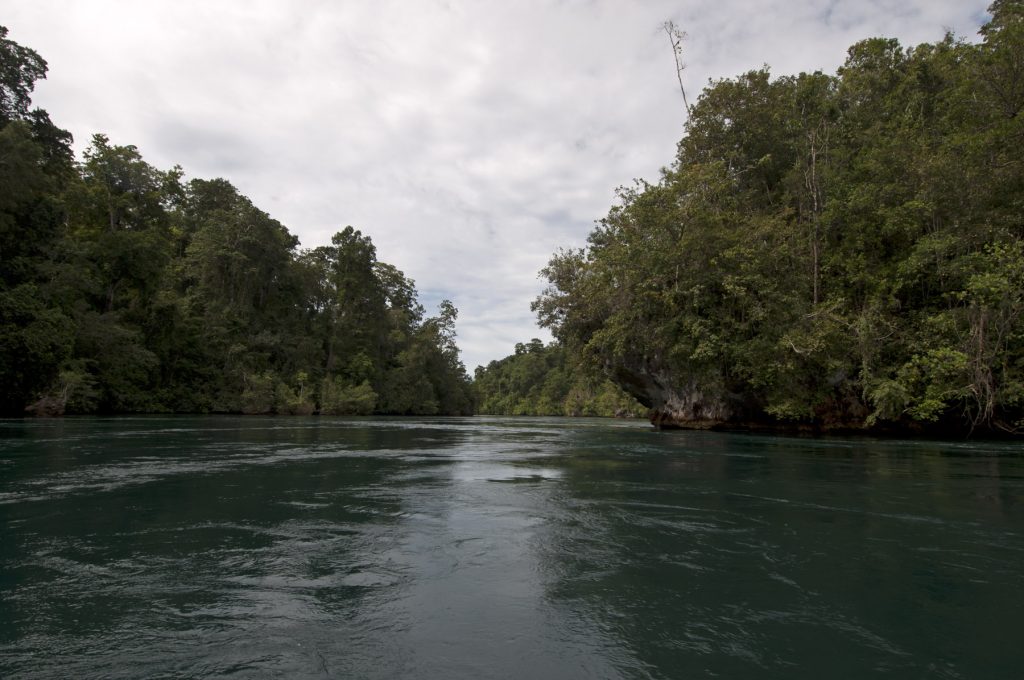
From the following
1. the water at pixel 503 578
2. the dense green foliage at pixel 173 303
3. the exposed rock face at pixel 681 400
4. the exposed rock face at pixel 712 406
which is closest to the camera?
the water at pixel 503 578

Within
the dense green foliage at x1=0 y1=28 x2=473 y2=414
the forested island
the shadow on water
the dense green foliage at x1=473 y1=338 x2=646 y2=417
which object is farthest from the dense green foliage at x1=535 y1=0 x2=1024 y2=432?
the dense green foliage at x1=473 y1=338 x2=646 y2=417

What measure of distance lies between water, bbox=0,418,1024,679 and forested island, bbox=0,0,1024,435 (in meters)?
12.0

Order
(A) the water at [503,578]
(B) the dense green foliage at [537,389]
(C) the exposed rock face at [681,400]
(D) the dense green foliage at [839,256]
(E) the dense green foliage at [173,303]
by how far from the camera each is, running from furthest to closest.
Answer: (B) the dense green foliage at [537,389] < (E) the dense green foliage at [173,303] < (C) the exposed rock face at [681,400] < (D) the dense green foliage at [839,256] < (A) the water at [503,578]

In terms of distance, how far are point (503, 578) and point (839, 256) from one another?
21.1 meters

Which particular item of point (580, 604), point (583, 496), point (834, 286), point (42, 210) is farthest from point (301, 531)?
point (42, 210)

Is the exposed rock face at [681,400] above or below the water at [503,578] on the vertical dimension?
above

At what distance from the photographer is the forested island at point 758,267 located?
1616cm

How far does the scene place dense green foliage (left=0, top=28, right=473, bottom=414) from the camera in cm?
2475

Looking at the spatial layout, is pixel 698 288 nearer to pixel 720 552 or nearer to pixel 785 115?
pixel 785 115

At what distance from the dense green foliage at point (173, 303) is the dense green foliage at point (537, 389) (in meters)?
25.4

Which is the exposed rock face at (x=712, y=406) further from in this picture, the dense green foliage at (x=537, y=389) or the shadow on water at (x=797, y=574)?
the dense green foliage at (x=537, y=389)

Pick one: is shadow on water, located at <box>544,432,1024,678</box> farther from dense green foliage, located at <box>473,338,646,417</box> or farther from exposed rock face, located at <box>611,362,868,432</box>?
dense green foliage, located at <box>473,338,646,417</box>

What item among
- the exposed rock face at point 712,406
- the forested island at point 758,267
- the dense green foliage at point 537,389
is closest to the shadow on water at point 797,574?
the forested island at point 758,267

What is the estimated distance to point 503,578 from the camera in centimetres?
347
